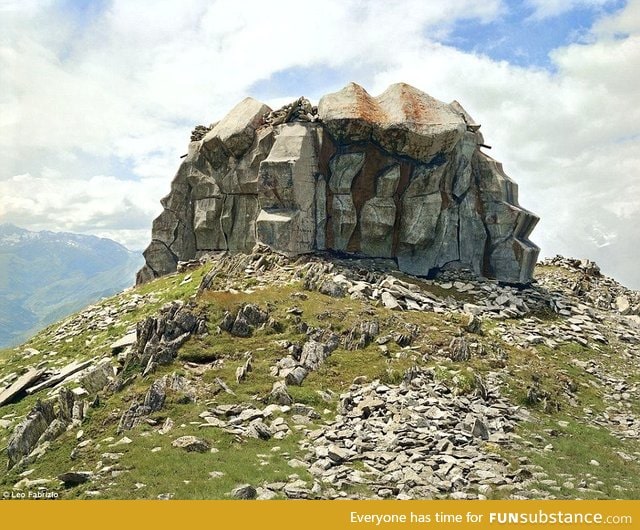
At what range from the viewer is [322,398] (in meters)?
22.8

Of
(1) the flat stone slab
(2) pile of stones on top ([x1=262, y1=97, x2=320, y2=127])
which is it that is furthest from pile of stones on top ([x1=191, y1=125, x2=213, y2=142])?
(1) the flat stone slab

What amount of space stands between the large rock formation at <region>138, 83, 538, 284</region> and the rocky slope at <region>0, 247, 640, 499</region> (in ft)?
22.1

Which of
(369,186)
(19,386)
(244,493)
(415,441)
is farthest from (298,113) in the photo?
(244,493)

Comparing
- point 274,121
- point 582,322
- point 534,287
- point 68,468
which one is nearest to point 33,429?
point 68,468

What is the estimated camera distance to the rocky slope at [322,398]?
16047 mm

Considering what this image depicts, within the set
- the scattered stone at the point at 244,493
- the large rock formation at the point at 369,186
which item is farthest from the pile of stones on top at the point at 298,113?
the scattered stone at the point at 244,493

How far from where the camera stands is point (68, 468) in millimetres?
16891

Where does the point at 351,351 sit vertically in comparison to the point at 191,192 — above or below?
below

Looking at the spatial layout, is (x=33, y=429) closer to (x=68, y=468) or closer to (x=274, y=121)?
(x=68, y=468)

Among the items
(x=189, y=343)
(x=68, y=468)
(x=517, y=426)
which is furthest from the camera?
(x=189, y=343)

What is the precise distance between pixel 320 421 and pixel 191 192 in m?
42.3

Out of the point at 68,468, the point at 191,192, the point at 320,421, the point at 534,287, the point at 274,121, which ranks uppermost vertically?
the point at 274,121

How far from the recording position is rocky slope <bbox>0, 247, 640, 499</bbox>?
52.6 feet

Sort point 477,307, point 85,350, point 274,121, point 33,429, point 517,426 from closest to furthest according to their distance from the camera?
1. point 33,429
2. point 517,426
3. point 85,350
4. point 477,307
5. point 274,121
